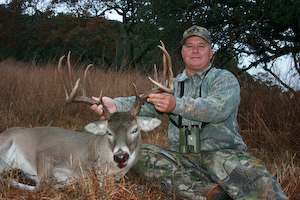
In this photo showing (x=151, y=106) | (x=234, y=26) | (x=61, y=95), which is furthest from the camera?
(x=234, y=26)

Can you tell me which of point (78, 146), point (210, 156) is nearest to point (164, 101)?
point (210, 156)

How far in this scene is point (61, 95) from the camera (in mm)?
7047

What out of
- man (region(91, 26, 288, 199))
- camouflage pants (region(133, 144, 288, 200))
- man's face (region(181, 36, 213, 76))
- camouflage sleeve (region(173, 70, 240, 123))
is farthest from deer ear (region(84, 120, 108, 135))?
man's face (region(181, 36, 213, 76))

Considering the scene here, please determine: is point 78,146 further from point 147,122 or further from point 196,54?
point 196,54

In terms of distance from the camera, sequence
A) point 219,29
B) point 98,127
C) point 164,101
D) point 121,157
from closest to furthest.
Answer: point 121,157 < point 164,101 < point 98,127 < point 219,29

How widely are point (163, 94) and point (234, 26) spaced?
271 inches

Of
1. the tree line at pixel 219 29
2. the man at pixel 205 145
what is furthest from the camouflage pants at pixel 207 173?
the tree line at pixel 219 29

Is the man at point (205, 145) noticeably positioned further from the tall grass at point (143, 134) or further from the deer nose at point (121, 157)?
the deer nose at point (121, 157)

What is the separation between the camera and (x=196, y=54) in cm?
391

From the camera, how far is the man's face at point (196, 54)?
3887 millimetres

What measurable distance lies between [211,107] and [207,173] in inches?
37.2

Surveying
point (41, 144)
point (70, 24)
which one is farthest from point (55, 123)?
point (70, 24)

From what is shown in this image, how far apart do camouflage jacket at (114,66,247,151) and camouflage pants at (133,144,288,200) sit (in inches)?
6.9

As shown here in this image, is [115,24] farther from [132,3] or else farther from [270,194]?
[270,194]
